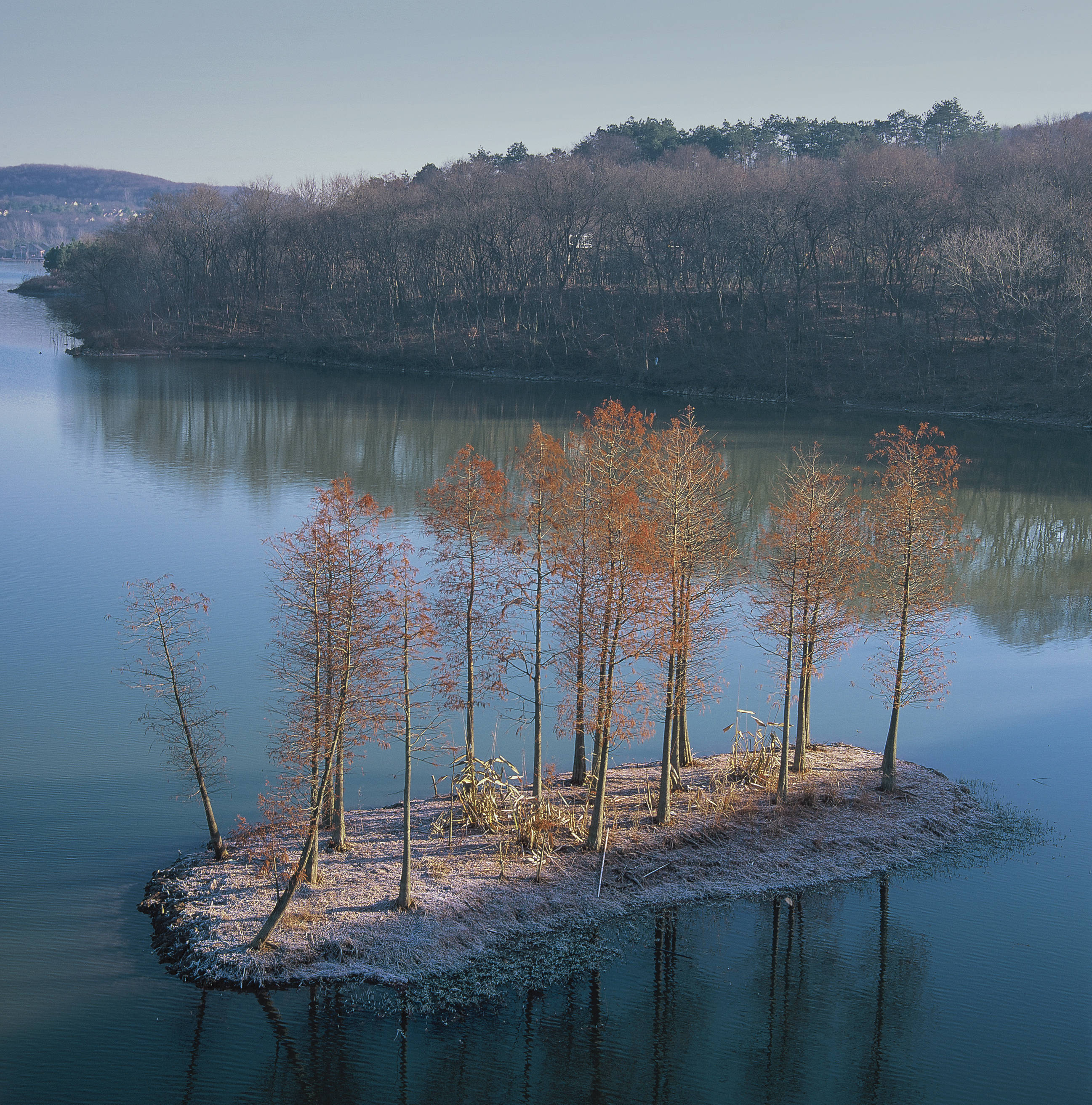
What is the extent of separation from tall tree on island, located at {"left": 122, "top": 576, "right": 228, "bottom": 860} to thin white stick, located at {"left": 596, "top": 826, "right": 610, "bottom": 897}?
7.05 metres

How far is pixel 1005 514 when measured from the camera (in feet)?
164

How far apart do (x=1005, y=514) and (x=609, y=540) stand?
3592 cm

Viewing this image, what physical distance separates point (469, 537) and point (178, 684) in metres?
→ 6.47

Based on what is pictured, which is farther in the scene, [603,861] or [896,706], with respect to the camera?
[896,706]

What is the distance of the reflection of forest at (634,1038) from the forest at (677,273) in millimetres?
64523

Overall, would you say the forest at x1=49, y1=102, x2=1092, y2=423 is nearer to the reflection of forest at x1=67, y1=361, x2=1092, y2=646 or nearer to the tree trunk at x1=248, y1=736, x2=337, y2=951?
the reflection of forest at x1=67, y1=361, x2=1092, y2=646

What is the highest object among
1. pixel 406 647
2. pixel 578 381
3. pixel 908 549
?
pixel 578 381

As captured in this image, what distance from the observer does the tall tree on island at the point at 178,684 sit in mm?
20094

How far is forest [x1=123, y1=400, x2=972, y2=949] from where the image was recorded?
18.2m

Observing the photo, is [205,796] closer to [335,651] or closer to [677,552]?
[335,651]

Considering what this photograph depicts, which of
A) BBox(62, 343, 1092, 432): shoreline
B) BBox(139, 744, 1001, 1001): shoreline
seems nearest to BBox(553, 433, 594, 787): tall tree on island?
BBox(139, 744, 1001, 1001): shoreline

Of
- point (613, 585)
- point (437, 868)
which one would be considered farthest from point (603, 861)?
point (613, 585)

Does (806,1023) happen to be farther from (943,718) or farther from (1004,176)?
(1004,176)

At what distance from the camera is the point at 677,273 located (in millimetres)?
93938
